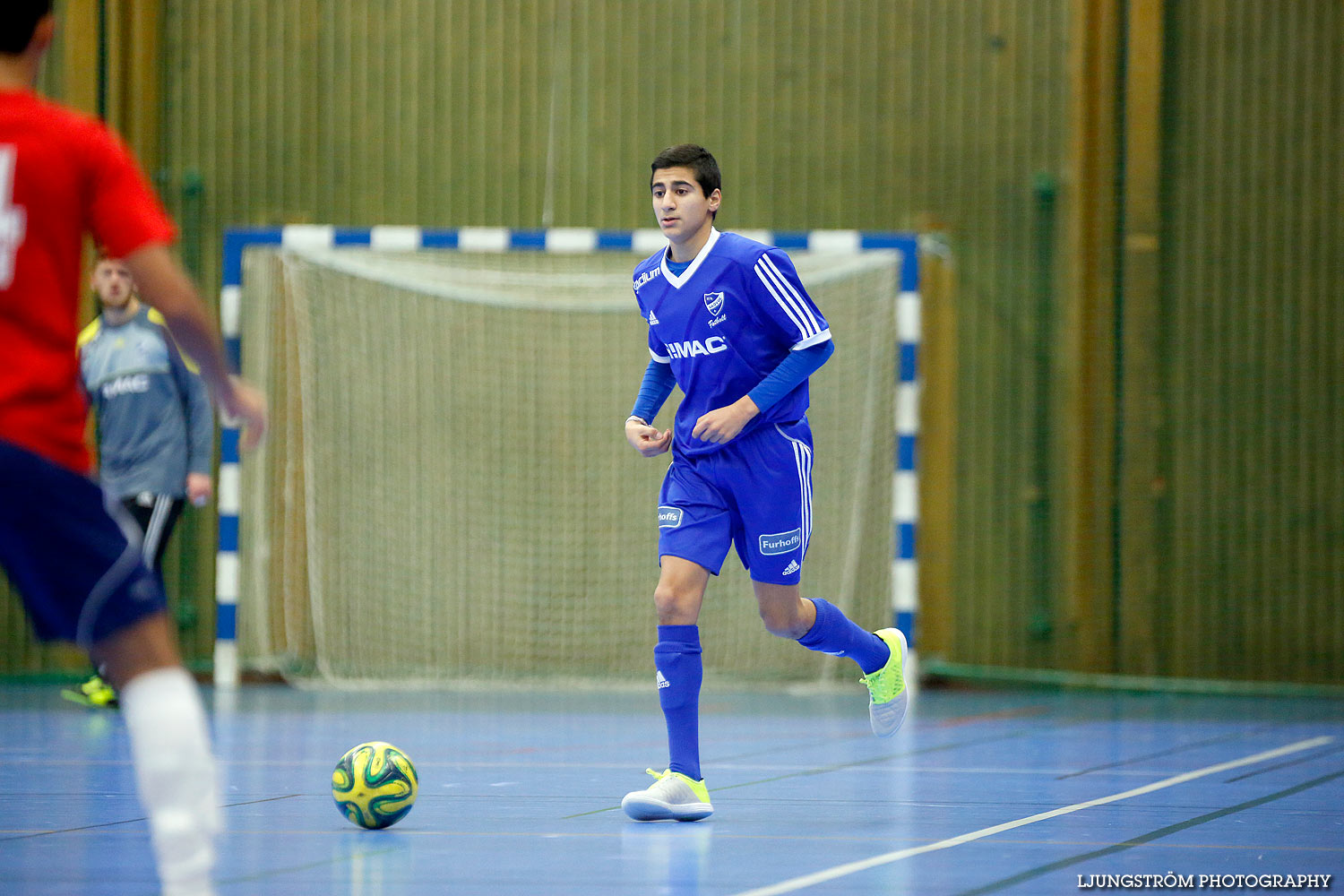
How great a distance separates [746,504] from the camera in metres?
4.99

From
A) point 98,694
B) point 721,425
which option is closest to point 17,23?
point 721,425

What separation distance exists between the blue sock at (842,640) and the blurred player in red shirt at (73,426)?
9.18ft

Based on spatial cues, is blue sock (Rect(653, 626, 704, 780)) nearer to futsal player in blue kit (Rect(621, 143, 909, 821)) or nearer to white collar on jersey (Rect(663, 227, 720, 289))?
futsal player in blue kit (Rect(621, 143, 909, 821))

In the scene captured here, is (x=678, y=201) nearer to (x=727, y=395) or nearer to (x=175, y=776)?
(x=727, y=395)

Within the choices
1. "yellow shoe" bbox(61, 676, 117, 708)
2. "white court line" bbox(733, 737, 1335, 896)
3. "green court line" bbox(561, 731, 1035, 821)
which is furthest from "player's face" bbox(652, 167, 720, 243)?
"yellow shoe" bbox(61, 676, 117, 708)

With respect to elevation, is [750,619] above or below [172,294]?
below

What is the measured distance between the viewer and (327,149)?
11.0 m

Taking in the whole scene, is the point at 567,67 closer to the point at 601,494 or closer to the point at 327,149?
the point at 327,149

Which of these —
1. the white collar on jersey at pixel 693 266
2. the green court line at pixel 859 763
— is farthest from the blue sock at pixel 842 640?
the white collar on jersey at pixel 693 266

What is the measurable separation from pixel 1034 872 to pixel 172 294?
7.33ft

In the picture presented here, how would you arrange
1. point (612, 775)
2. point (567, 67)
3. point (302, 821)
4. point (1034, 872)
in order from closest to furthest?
point (1034, 872) < point (302, 821) < point (612, 775) < point (567, 67)

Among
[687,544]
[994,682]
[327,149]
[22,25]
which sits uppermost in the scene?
[327,149]

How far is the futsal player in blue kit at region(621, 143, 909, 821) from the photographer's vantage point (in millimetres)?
4918

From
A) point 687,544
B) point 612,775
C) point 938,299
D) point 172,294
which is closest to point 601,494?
point 938,299
